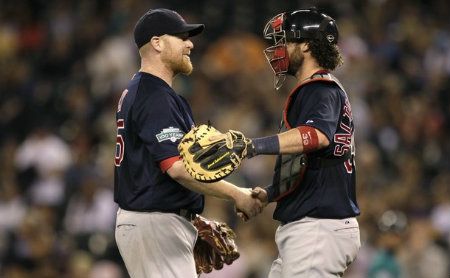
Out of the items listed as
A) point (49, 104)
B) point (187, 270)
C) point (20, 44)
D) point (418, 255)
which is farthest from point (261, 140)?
point (20, 44)

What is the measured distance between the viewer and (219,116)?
38.2 ft

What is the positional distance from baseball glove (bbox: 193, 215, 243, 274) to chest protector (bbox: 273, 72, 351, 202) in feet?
1.98

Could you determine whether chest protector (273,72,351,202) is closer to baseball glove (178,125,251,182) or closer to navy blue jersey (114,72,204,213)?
baseball glove (178,125,251,182)

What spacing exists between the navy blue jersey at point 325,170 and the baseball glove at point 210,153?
1.42 feet

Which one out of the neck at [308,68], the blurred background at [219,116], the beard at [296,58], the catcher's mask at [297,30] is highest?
the catcher's mask at [297,30]

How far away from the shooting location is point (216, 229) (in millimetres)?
5930

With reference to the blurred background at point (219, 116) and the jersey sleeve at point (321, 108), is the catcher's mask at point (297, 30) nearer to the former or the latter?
the jersey sleeve at point (321, 108)

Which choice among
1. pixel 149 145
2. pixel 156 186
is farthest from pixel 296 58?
pixel 156 186

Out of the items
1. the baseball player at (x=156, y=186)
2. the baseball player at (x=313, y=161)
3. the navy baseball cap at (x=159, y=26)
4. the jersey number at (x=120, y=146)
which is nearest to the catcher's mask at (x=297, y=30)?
the baseball player at (x=313, y=161)

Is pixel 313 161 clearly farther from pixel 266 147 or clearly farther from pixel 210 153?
pixel 210 153

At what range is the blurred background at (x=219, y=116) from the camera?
9.73 metres

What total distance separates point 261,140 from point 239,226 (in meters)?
5.05

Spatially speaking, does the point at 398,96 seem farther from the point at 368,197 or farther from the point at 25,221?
the point at 25,221

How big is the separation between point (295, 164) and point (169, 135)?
722 millimetres
